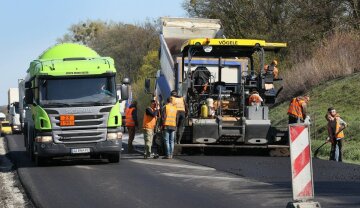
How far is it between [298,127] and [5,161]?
1505 cm

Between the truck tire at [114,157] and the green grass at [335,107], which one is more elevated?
the green grass at [335,107]

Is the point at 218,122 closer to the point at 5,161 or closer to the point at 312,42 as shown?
the point at 5,161

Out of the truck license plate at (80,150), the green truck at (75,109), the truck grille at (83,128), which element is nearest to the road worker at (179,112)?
the green truck at (75,109)

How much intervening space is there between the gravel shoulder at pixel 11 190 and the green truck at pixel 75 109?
97cm

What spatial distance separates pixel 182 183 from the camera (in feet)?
51.6

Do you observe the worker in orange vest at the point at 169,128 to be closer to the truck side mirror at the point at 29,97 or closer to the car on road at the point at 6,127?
the truck side mirror at the point at 29,97

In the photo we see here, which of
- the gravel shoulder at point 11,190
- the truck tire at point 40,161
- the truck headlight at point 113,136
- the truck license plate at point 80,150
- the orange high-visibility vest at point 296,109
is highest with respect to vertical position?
the orange high-visibility vest at point 296,109

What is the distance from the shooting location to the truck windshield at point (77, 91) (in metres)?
20.1

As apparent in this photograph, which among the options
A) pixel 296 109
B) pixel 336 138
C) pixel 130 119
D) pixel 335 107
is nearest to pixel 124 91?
pixel 296 109

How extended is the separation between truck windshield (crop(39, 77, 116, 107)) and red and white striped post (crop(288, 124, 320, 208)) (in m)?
10.3

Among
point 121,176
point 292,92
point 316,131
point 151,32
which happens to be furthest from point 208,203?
point 151,32

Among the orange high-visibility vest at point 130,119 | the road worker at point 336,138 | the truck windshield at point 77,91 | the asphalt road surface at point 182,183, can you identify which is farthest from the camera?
the orange high-visibility vest at point 130,119

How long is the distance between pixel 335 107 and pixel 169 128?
12.4 metres

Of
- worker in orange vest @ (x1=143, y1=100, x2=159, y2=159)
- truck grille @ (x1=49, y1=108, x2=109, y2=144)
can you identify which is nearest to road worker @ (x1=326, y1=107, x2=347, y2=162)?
worker in orange vest @ (x1=143, y1=100, x2=159, y2=159)
